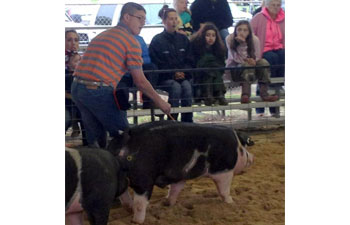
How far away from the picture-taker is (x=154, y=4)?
230cm

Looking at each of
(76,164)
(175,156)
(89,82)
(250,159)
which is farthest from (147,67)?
(250,159)

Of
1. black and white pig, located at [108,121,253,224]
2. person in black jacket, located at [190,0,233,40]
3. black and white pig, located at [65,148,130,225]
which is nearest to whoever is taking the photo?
black and white pig, located at [65,148,130,225]

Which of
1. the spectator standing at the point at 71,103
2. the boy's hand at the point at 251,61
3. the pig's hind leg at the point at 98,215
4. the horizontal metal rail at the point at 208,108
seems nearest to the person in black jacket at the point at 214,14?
the boy's hand at the point at 251,61

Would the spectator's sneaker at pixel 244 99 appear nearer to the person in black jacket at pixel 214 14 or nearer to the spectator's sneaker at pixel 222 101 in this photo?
the spectator's sneaker at pixel 222 101

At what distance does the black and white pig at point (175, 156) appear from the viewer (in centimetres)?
230

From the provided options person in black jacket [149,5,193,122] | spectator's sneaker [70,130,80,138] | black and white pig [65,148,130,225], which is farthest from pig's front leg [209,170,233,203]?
spectator's sneaker [70,130,80,138]

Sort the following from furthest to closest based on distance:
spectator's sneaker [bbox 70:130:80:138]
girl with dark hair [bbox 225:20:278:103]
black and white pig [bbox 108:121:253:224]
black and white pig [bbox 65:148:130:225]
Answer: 1. girl with dark hair [bbox 225:20:278:103]
2. black and white pig [bbox 108:121:253:224]
3. spectator's sneaker [bbox 70:130:80:138]
4. black and white pig [bbox 65:148:130:225]

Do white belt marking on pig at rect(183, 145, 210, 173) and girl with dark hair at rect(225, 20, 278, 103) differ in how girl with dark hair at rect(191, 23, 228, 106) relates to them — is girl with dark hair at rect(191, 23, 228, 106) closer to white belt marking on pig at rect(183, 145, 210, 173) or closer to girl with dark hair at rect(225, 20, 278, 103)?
girl with dark hair at rect(225, 20, 278, 103)

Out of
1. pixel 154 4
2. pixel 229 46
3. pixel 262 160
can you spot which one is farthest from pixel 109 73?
pixel 262 160

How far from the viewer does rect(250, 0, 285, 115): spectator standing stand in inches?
96.7

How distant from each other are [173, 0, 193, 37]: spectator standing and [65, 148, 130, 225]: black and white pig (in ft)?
1.86

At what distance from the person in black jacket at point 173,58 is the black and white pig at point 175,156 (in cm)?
8
